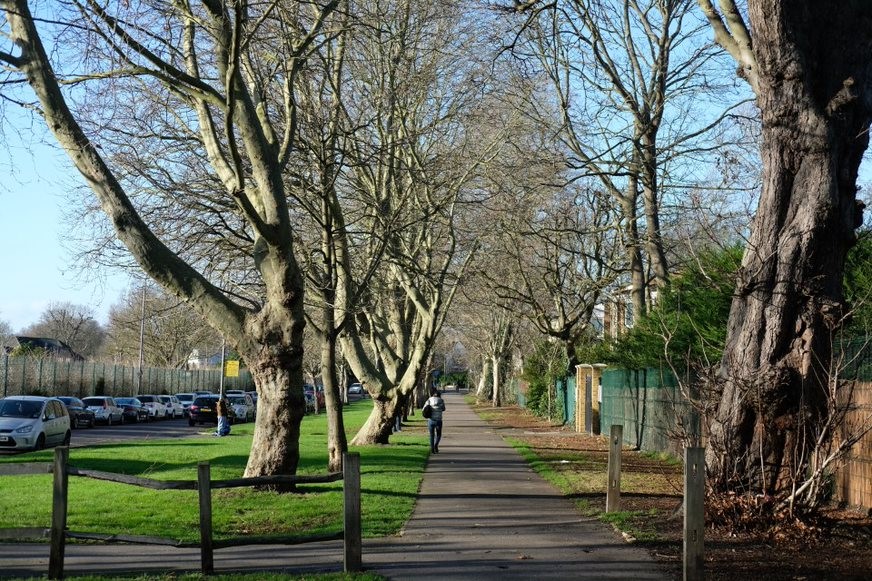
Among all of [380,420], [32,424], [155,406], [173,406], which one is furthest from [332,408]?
[173,406]

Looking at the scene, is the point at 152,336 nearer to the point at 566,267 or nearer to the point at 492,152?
the point at 566,267

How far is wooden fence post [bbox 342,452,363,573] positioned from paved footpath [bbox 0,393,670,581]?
285mm

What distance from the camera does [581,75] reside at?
974 inches

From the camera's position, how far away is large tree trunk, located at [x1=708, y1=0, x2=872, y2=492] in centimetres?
1106

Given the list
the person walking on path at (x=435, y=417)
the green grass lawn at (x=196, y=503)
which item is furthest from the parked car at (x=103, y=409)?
the green grass lawn at (x=196, y=503)

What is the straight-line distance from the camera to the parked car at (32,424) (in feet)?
91.4

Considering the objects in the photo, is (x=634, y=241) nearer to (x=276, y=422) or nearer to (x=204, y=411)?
(x=276, y=422)

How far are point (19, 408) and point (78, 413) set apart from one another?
14654 millimetres

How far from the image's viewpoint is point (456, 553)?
410 inches

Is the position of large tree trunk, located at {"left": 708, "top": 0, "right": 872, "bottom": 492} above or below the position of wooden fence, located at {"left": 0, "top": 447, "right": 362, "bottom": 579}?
above

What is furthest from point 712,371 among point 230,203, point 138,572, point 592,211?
point 592,211

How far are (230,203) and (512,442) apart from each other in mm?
14864

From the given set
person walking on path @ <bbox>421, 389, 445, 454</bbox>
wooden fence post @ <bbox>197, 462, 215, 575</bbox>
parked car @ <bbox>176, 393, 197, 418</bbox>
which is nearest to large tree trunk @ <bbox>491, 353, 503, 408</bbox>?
parked car @ <bbox>176, 393, 197, 418</bbox>

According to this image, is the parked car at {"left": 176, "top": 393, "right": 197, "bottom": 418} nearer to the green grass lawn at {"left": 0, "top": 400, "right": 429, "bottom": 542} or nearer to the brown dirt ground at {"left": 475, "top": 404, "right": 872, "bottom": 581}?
the green grass lawn at {"left": 0, "top": 400, "right": 429, "bottom": 542}
